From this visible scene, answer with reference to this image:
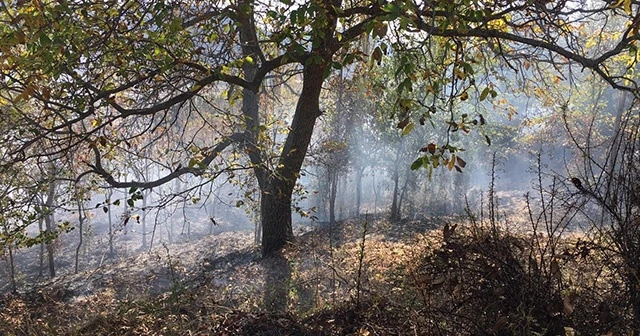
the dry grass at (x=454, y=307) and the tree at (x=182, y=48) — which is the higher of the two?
the tree at (x=182, y=48)

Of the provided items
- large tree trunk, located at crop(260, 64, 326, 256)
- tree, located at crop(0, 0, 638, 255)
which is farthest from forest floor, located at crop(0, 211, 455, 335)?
tree, located at crop(0, 0, 638, 255)

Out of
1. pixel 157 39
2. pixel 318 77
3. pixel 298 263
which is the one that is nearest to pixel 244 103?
pixel 318 77

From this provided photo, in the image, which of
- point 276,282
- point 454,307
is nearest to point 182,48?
point 454,307

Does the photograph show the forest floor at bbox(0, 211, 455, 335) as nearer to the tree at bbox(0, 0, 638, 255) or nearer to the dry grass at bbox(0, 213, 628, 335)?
the dry grass at bbox(0, 213, 628, 335)

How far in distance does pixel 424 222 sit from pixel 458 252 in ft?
43.7

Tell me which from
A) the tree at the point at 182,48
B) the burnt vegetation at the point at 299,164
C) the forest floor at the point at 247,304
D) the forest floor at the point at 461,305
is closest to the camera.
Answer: the forest floor at the point at 461,305

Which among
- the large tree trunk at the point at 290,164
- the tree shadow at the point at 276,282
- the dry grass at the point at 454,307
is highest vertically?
the large tree trunk at the point at 290,164

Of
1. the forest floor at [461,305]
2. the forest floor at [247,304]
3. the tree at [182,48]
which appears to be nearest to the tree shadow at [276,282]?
the forest floor at [247,304]

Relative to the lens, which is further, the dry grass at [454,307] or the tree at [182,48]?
the tree at [182,48]

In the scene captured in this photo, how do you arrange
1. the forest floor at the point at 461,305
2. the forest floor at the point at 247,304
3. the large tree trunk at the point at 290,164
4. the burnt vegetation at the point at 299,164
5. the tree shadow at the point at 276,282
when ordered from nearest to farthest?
the forest floor at the point at 461,305 → the burnt vegetation at the point at 299,164 → the forest floor at the point at 247,304 → the tree shadow at the point at 276,282 → the large tree trunk at the point at 290,164

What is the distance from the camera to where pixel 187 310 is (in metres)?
4.23

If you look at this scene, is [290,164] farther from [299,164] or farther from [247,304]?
[247,304]

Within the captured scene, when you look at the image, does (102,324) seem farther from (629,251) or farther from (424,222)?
(424,222)

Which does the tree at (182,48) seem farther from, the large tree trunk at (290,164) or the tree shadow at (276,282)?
the tree shadow at (276,282)
